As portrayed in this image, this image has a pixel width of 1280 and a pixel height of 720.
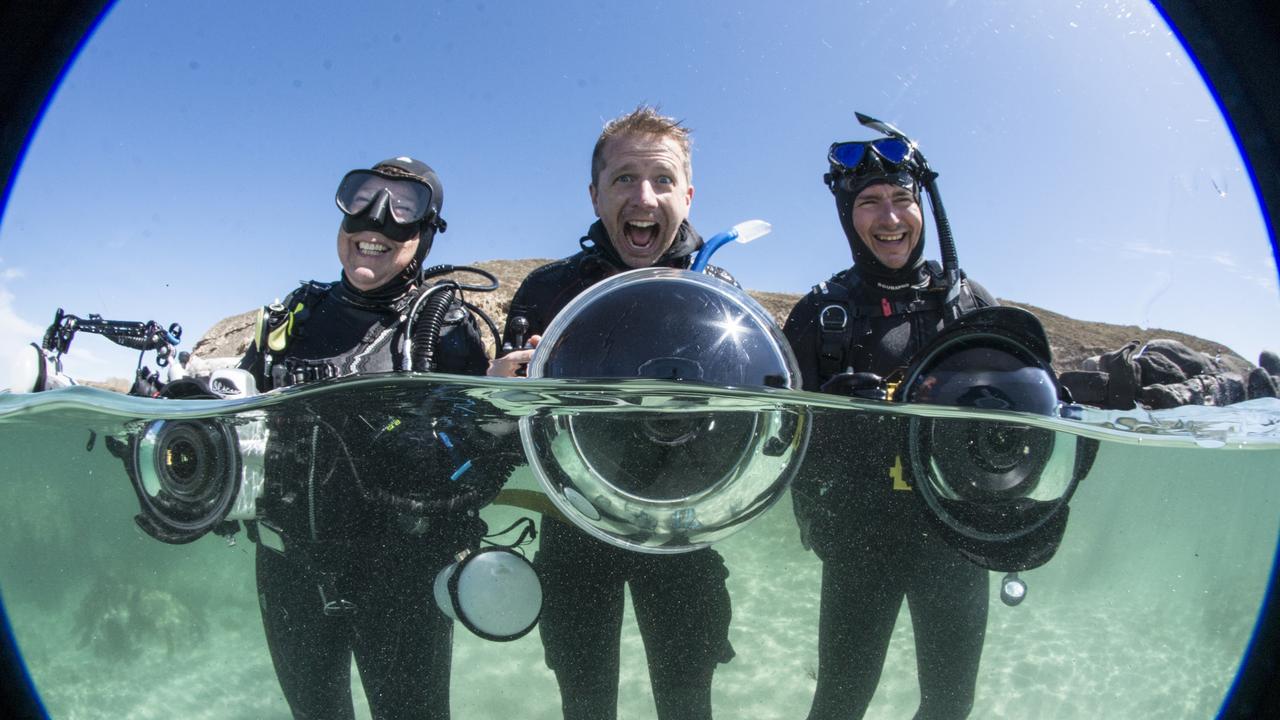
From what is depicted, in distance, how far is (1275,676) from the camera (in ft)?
7.58

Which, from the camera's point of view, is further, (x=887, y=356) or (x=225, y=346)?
(x=225, y=346)

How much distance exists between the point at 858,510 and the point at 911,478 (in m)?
0.50

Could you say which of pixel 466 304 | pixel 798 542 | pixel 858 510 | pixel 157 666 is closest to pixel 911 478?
pixel 858 510

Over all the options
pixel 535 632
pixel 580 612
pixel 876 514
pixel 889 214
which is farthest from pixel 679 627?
pixel 889 214

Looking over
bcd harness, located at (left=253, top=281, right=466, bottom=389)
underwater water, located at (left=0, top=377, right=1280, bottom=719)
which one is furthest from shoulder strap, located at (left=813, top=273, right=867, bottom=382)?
bcd harness, located at (left=253, top=281, right=466, bottom=389)

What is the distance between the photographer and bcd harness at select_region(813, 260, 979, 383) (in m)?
4.40

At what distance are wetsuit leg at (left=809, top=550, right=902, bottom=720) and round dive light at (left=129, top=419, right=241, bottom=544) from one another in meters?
3.94

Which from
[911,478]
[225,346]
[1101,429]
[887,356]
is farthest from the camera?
[225,346]

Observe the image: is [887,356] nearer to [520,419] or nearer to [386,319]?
[520,419]

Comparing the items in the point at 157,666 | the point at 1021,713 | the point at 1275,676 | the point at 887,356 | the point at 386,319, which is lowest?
the point at 1021,713

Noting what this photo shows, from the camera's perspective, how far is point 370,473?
12.1 feet

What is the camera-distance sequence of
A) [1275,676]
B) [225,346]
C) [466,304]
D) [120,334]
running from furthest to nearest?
[225,346] < [120,334] < [466,304] < [1275,676]

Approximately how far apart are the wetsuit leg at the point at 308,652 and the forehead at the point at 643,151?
3407 mm

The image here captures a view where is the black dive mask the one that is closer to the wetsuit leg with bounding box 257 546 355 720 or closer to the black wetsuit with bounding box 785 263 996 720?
the wetsuit leg with bounding box 257 546 355 720
